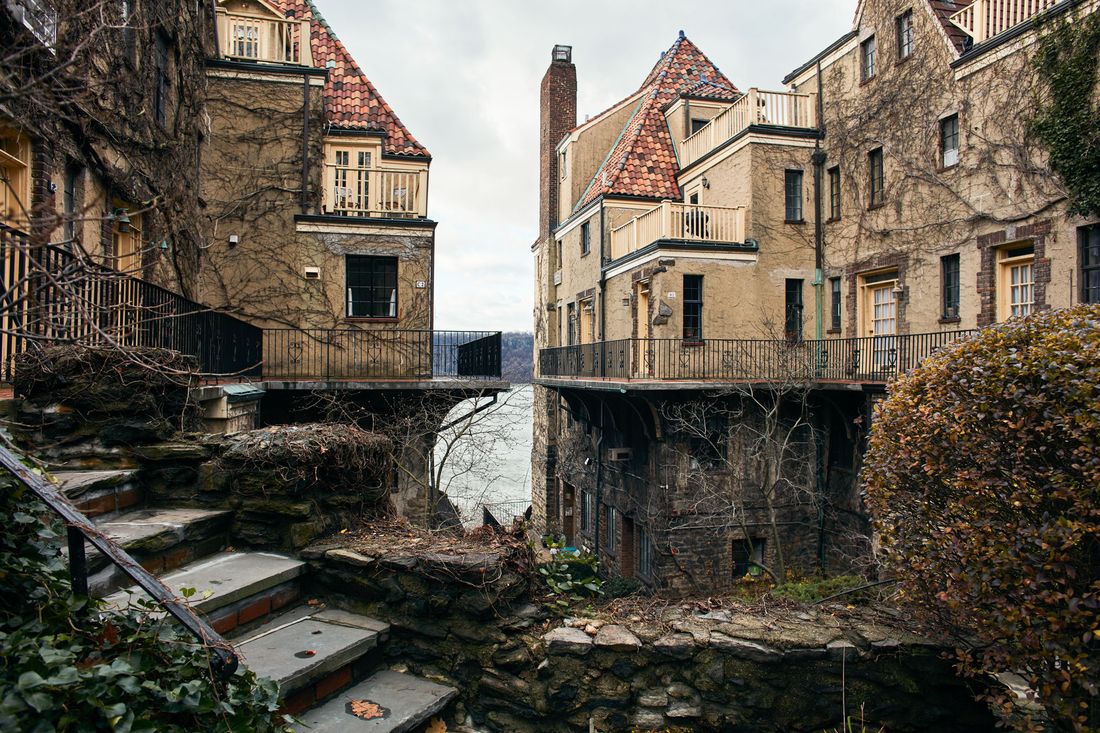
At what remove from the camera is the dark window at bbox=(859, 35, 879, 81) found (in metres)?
17.9

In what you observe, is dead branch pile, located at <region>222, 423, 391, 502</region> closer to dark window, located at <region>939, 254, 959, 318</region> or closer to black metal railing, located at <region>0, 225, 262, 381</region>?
black metal railing, located at <region>0, 225, 262, 381</region>

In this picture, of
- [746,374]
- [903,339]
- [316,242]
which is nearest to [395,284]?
[316,242]

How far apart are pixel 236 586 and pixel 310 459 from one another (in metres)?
1.32

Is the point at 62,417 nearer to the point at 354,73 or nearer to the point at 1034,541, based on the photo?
the point at 1034,541

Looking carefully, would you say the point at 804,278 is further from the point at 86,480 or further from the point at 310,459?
the point at 86,480

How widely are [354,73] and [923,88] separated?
1428 cm

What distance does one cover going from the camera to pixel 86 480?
5188mm

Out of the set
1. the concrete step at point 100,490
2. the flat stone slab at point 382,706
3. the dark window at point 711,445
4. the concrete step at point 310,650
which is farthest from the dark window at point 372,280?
the flat stone slab at point 382,706

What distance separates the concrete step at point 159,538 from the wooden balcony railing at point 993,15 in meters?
16.7

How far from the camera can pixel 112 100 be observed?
10.6m

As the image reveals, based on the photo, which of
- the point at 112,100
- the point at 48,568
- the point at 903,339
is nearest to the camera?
the point at 48,568

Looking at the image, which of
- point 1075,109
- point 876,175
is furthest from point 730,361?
point 1075,109

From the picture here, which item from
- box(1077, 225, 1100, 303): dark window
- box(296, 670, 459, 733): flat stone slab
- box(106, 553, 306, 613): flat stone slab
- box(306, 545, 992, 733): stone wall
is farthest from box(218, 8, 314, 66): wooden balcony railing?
box(1077, 225, 1100, 303): dark window

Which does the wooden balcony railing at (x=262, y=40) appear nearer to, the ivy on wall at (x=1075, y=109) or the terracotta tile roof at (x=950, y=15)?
the terracotta tile roof at (x=950, y=15)
